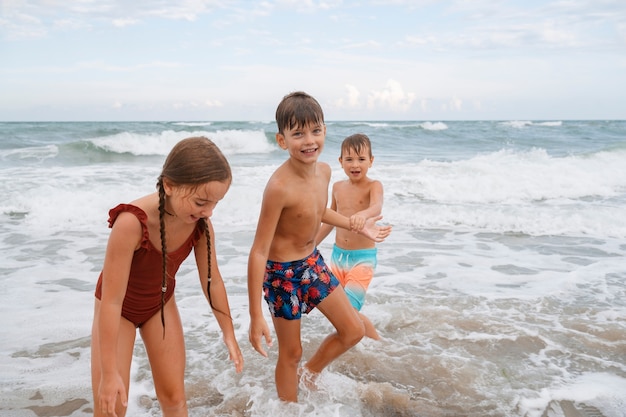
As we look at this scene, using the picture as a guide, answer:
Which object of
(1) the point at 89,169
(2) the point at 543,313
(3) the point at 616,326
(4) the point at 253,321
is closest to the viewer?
(4) the point at 253,321

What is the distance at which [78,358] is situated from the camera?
4375 mm

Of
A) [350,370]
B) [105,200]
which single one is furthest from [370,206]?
[105,200]

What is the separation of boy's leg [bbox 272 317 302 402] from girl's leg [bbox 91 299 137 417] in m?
0.91

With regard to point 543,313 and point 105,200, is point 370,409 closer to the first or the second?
point 543,313

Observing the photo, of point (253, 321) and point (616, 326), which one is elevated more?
point (253, 321)

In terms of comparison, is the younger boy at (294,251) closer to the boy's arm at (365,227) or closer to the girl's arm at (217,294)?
the boy's arm at (365,227)

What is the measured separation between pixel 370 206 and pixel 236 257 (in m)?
3.28

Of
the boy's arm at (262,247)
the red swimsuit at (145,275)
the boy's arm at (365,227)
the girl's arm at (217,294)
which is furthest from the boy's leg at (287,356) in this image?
the red swimsuit at (145,275)

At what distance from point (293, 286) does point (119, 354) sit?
1.05m

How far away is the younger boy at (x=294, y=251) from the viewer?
314 cm

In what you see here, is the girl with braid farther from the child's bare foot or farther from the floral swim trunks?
the child's bare foot

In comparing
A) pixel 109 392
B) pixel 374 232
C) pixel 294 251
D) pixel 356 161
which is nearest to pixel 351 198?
pixel 356 161

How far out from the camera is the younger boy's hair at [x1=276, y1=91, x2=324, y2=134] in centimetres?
316

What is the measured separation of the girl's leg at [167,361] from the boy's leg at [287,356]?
0.66 m
